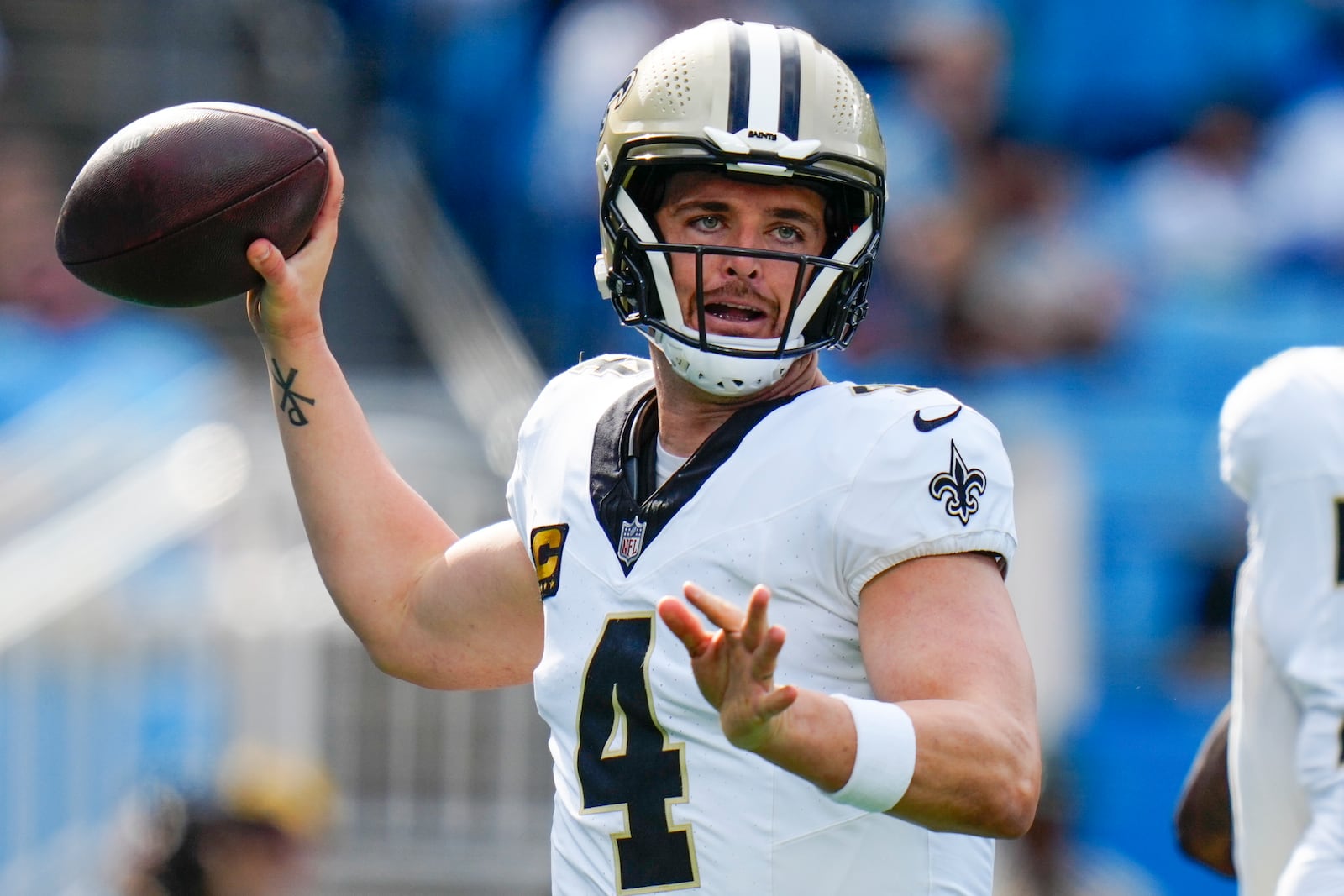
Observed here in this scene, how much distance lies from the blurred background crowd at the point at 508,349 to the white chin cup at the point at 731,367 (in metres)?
2.14

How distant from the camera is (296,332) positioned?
2.87 m

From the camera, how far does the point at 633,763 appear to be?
2.35 metres

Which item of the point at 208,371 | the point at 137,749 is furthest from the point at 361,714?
the point at 208,371

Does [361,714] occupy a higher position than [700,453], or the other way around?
[700,453]

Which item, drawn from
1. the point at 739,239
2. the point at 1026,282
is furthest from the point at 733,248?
the point at 1026,282

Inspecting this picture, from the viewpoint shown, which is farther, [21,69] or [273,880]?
[21,69]

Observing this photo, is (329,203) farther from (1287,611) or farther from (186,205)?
(1287,611)

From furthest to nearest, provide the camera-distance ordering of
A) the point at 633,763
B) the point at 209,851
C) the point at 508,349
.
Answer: the point at 508,349, the point at 209,851, the point at 633,763

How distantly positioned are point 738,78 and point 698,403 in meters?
0.44

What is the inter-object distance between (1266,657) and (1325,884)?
1.19 feet

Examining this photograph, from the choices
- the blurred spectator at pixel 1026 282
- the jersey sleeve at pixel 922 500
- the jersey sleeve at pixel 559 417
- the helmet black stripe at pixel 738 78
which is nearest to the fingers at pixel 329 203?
the jersey sleeve at pixel 559 417

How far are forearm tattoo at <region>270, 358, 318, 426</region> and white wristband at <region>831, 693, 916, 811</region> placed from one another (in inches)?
47.2

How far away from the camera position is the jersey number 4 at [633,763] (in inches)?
90.7

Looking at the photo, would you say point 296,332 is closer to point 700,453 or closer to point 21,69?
point 700,453
